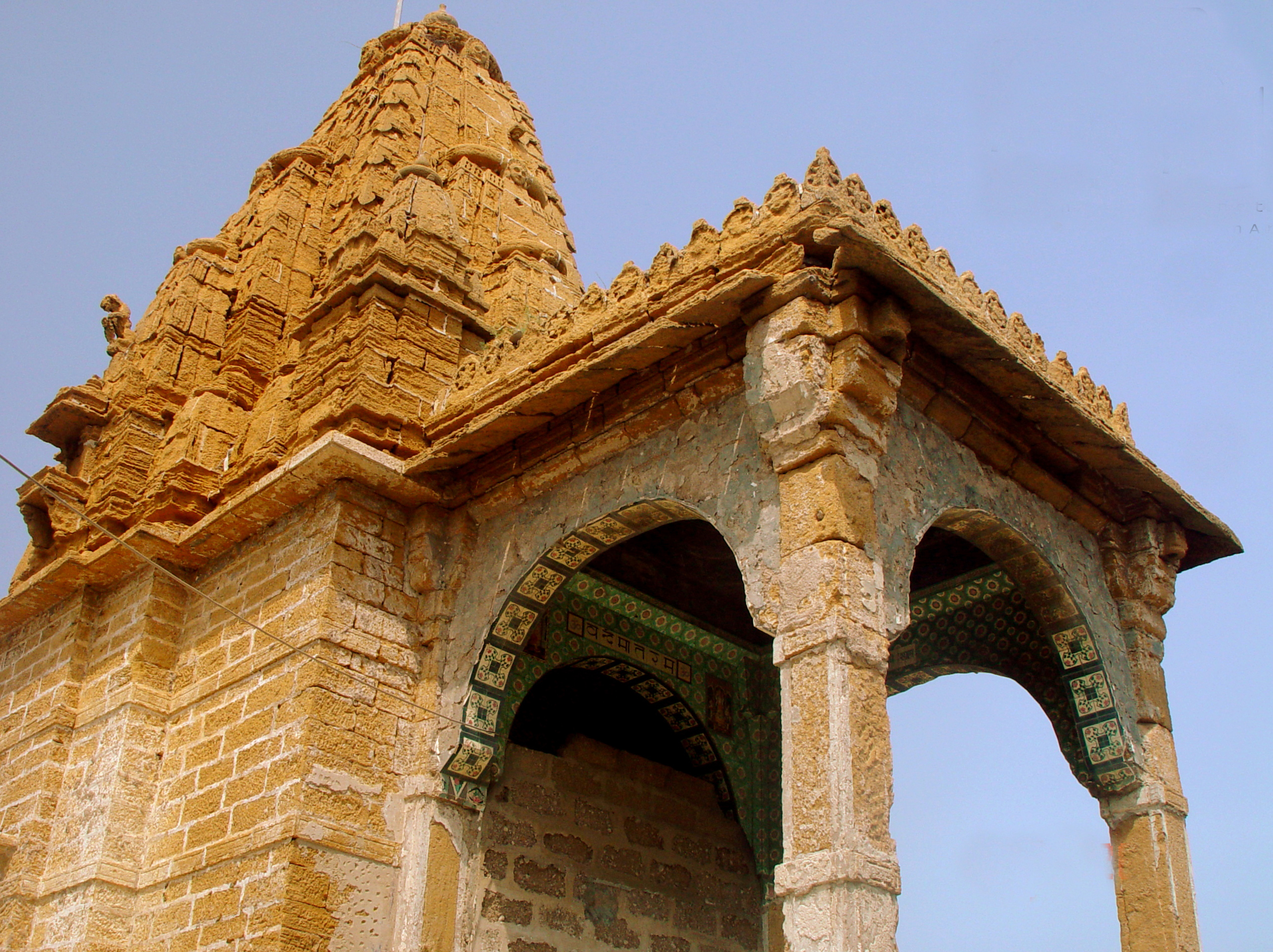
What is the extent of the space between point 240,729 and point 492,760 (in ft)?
3.96

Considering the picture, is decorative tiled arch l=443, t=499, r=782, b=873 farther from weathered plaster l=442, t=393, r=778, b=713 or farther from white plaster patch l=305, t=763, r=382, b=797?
white plaster patch l=305, t=763, r=382, b=797

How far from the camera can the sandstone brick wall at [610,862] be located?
242 inches

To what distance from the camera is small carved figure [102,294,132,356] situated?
8773 mm

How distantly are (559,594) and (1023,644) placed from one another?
2.56 metres

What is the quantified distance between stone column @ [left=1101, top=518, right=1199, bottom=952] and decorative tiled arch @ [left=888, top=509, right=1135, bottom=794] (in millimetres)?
179

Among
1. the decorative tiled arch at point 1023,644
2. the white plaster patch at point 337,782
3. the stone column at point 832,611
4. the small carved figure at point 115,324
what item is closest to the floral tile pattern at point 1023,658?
the decorative tiled arch at point 1023,644

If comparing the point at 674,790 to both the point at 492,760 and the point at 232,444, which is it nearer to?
the point at 492,760

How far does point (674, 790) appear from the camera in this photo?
7418 millimetres

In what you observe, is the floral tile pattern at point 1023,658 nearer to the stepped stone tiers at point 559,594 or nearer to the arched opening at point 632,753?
the stepped stone tiers at point 559,594

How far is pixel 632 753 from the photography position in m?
7.32

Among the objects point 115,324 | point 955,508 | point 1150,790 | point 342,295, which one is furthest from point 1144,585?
point 115,324

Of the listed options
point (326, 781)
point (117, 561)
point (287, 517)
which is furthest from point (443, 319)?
point (326, 781)

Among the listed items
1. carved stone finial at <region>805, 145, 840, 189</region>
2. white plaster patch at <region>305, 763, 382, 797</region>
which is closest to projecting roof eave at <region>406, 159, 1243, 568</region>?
carved stone finial at <region>805, 145, 840, 189</region>

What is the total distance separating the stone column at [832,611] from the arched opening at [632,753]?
1.45 metres
